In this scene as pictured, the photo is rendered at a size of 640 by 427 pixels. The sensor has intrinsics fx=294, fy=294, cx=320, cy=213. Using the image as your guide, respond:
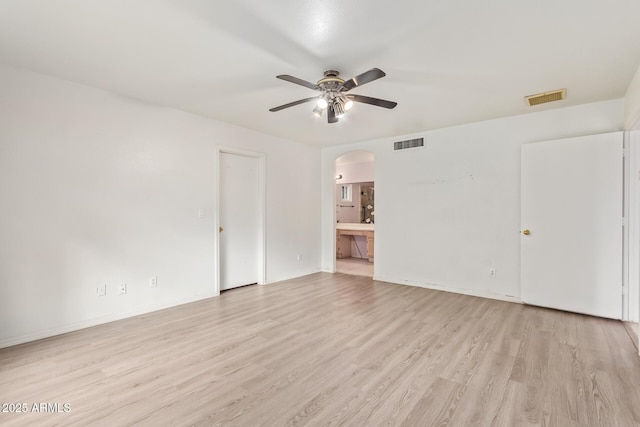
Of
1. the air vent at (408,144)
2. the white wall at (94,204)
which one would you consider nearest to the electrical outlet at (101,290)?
the white wall at (94,204)

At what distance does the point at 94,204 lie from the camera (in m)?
3.21

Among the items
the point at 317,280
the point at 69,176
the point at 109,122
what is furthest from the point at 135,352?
the point at 317,280

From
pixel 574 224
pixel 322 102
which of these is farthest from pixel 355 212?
pixel 322 102

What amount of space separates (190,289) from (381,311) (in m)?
2.60

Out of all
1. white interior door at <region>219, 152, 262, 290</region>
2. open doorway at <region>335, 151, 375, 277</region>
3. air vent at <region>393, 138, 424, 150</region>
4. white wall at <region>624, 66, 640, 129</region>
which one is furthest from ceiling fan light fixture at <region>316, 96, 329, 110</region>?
open doorway at <region>335, 151, 375, 277</region>

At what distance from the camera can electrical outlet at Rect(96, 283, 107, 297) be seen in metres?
3.23

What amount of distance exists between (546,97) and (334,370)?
3.73 meters

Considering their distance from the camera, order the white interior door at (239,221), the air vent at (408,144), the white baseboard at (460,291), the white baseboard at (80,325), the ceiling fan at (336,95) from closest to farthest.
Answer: the ceiling fan at (336,95)
the white baseboard at (80,325)
the white baseboard at (460,291)
the white interior door at (239,221)
the air vent at (408,144)

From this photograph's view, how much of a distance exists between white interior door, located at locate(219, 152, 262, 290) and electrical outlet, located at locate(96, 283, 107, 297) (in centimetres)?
159

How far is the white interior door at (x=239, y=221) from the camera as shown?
463cm

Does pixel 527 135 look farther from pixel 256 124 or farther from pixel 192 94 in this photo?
pixel 192 94

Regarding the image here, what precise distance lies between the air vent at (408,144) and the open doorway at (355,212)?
1.77 metres

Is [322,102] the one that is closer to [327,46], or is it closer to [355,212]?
[327,46]

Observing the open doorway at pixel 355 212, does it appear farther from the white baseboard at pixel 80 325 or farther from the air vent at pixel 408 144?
the white baseboard at pixel 80 325
